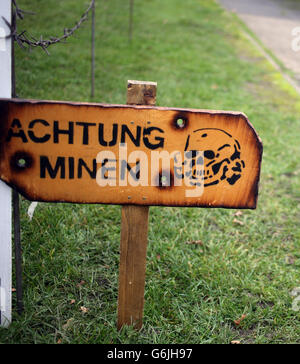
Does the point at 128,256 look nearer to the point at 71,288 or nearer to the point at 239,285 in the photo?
the point at 71,288

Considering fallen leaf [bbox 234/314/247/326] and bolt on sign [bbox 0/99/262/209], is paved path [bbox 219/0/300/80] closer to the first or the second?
fallen leaf [bbox 234/314/247/326]

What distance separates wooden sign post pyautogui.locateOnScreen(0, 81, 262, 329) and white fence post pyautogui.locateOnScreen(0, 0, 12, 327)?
0.28ft

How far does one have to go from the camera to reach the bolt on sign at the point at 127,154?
1586mm

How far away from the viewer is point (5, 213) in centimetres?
172

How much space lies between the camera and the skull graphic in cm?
165

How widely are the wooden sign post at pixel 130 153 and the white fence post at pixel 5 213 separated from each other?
9 cm

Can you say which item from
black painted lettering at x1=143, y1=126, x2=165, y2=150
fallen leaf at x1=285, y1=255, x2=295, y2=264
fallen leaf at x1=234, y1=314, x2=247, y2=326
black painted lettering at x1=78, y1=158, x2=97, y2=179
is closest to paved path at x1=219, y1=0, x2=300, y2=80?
fallen leaf at x1=285, y1=255, x2=295, y2=264

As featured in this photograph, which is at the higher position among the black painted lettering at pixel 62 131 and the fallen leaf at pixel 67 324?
the black painted lettering at pixel 62 131

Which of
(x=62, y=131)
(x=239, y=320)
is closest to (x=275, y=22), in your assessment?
(x=239, y=320)

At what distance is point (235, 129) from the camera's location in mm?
1651

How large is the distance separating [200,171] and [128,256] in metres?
0.48

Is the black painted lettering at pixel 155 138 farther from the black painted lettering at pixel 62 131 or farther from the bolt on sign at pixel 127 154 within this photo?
the black painted lettering at pixel 62 131

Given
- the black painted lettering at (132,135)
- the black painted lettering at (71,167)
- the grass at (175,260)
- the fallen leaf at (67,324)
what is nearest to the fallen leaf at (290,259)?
the grass at (175,260)

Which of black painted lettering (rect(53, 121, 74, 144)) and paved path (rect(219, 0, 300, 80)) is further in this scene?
paved path (rect(219, 0, 300, 80))
